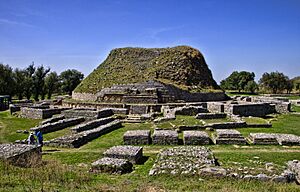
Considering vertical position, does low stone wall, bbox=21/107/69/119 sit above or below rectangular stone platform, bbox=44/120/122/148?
above

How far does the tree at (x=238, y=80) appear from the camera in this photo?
273 feet

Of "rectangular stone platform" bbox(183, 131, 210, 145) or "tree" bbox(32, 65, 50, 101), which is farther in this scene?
"tree" bbox(32, 65, 50, 101)

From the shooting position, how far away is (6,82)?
50.4 m

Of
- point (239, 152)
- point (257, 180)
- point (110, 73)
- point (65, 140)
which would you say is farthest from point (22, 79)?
point (257, 180)

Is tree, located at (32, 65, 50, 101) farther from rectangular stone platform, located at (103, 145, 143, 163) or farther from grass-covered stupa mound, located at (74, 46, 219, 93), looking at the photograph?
rectangular stone platform, located at (103, 145, 143, 163)

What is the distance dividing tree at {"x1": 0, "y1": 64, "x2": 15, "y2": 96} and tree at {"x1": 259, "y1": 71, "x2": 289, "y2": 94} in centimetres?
6491

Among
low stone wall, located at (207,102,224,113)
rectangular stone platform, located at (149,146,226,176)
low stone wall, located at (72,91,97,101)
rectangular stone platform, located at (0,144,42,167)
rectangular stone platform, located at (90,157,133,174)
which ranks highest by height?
low stone wall, located at (72,91,97,101)

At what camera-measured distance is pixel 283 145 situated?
15852 millimetres

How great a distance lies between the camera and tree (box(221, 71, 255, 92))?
273 ft

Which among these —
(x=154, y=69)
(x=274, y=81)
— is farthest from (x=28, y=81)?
(x=274, y=81)

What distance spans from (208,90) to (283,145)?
24.1 metres

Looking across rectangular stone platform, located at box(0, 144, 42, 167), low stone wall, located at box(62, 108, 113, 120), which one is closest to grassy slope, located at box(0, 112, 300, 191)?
rectangular stone platform, located at box(0, 144, 42, 167)

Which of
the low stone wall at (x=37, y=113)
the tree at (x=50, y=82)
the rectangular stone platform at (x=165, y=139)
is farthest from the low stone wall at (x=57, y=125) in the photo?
the tree at (x=50, y=82)

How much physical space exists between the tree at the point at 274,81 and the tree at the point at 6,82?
6491 cm
